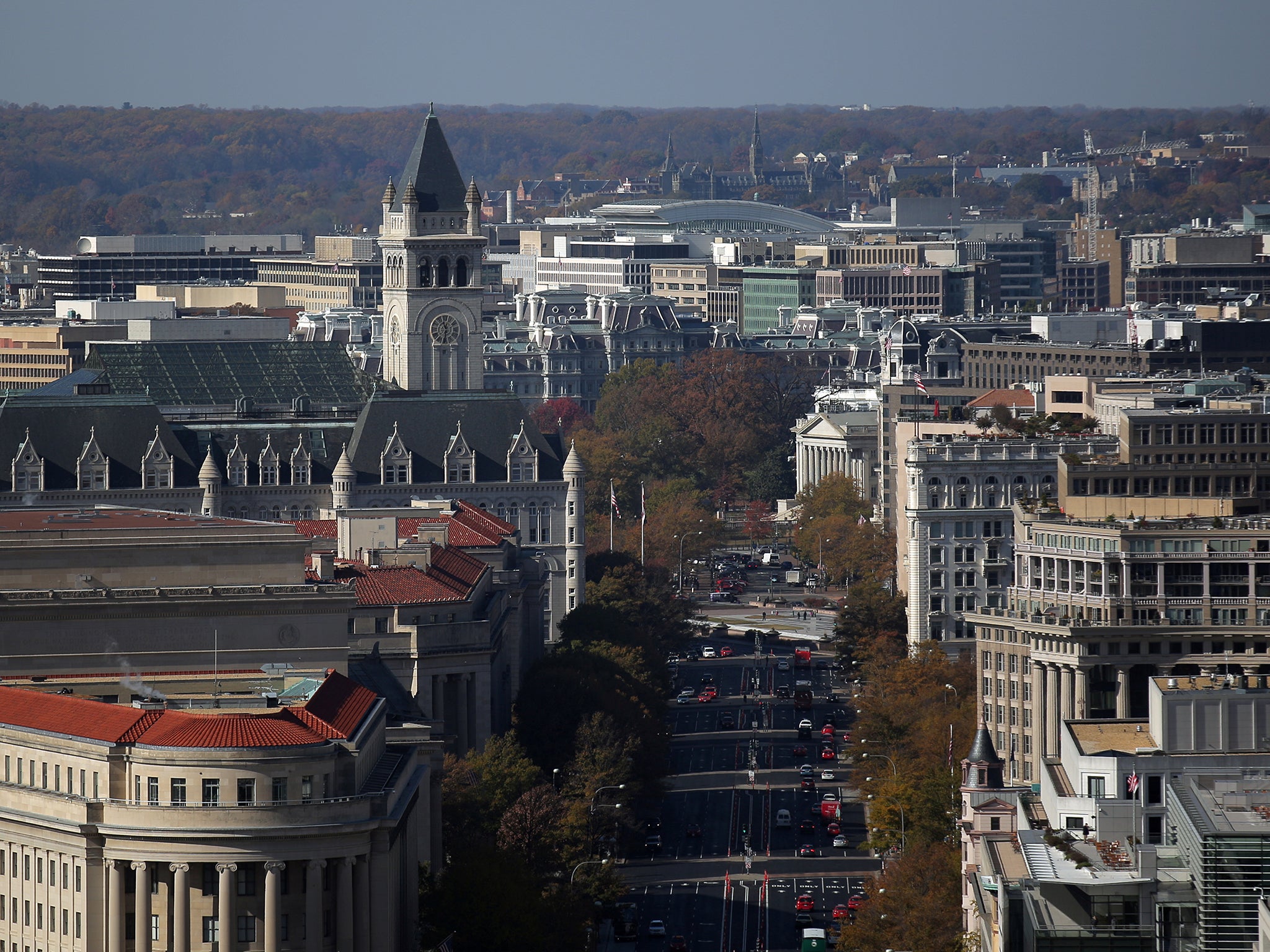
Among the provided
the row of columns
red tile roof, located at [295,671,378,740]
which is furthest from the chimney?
the row of columns

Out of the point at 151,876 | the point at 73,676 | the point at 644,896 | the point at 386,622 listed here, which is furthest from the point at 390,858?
the point at 386,622

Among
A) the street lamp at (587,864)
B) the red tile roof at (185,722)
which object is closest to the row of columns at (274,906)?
the red tile roof at (185,722)

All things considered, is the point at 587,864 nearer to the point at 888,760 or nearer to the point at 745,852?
the point at 745,852

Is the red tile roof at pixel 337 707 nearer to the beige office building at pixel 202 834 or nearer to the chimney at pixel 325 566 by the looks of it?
the beige office building at pixel 202 834

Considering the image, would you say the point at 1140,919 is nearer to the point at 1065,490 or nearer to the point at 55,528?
the point at 55,528

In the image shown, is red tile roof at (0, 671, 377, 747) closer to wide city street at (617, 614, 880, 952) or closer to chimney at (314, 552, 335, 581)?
wide city street at (617, 614, 880, 952)
